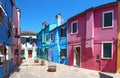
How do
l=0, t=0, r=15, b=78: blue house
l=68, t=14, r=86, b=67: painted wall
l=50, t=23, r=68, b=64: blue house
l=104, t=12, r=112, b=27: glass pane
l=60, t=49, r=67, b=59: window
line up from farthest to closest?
l=60, t=49, r=67, b=59: window → l=50, t=23, r=68, b=64: blue house → l=68, t=14, r=86, b=67: painted wall → l=104, t=12, r=112, b=27: glass pane → l=0, t=0, r=15, b=78: blue house

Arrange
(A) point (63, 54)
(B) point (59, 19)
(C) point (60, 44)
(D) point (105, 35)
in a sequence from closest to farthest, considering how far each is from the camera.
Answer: (D) point (105, 35)
(A) point (63, 54)
(C) point (60, 44)
(B) point (59, 19)

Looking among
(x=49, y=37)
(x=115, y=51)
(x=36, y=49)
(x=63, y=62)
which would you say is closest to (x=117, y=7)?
(x=115, y=51)

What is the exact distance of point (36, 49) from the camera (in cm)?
5353

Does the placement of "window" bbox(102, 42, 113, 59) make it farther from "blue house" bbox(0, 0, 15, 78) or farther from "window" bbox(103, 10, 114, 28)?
"blue house" bbox(0, 0, 15, 78)

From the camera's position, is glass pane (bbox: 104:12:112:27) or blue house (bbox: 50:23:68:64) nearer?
glass pane (bbox: 104:12:112:27)

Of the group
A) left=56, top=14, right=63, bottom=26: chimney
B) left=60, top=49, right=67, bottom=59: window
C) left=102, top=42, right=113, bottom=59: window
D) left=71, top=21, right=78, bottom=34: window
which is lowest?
left=60, top=49, right=67, bottom=59: window

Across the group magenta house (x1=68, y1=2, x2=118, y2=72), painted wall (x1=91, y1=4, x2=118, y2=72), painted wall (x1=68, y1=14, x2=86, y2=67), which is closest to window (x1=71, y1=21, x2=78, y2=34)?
magenta house (x1=68, y1=2, x2=118, y2=72)

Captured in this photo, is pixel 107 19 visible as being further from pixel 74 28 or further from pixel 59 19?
pixel 59 19

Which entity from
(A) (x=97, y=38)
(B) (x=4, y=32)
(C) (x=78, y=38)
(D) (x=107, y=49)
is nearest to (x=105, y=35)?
(A) (x=97, y=38)

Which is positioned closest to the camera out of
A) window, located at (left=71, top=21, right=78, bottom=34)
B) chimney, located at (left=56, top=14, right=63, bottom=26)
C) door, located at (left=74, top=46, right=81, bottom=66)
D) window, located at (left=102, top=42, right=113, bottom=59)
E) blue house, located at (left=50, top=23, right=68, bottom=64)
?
window, located at (left=102, top=42, right=113, bottom=59)

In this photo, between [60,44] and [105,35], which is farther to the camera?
[60,44]

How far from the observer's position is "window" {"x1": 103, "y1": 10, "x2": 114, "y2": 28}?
65.0ft

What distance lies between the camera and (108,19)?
20109 millimetres

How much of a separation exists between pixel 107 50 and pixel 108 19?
2.89 m
